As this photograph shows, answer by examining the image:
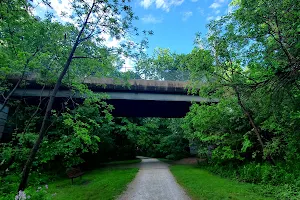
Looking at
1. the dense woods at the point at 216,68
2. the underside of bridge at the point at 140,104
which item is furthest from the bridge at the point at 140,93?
the dense woods at the point at 216,68

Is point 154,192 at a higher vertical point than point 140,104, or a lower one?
lower

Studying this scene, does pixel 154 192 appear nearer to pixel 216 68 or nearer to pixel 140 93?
pixel 216 68

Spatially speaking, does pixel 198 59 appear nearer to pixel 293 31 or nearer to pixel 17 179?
pixel 293 31

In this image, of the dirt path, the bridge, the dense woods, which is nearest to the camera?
the dense woods

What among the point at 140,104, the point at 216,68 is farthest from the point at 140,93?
the point at 216,68

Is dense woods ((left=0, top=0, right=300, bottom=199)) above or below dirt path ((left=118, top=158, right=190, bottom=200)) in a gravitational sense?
above

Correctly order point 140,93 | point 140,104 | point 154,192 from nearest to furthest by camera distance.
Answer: point 154,192 < point 140,93 < point 140,104

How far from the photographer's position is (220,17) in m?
6.18

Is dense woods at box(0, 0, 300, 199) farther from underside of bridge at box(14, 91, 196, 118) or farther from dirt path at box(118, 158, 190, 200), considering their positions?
underside of bridge at box(14, 91, 196, 118)

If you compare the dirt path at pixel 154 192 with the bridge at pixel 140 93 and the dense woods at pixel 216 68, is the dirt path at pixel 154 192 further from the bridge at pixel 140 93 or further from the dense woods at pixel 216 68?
the bridge at pixel 140 93

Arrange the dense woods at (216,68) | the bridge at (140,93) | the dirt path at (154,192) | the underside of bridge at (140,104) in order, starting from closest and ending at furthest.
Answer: the dense woods at (216,68) < the dirt path at (154,192) < the bridge at (140,93) < the underside of bridge at (140,104)

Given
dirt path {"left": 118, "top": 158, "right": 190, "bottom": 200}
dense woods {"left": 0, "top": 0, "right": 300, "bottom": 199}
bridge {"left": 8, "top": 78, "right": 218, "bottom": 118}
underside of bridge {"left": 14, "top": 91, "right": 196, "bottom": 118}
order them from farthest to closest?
underside of bridge {"left": 14, "top": 91, "right": 196, "bottom": 118} < bridge {"left": 8, "top": 78, "right": 218, "bottom": 118} < dirt path {"left": 118, "top": 158, "right": 190, "bottom": 200} < dense woods {"left": 0, "top": 0, "right": 300, "bottom": 199}

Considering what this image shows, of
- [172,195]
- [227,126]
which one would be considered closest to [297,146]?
[227,126]

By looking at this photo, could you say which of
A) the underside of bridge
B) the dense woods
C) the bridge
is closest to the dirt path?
the dense woods
